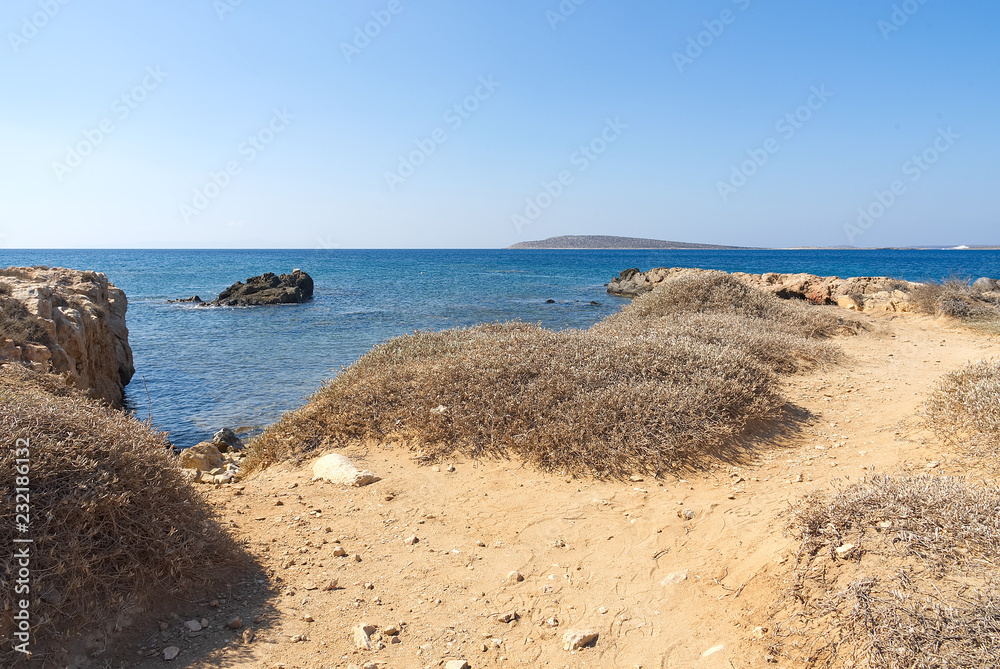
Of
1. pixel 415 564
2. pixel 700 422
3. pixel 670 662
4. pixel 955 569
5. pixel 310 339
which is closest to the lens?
pixel 955 569

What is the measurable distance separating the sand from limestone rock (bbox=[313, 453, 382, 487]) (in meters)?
0.12

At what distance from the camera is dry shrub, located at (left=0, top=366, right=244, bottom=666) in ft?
9.50

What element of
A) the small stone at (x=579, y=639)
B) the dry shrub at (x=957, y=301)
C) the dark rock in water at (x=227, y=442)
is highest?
the dry shrub at (x=957, y=301)

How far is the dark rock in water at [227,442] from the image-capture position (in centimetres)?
817

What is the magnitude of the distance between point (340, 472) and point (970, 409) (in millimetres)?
6057

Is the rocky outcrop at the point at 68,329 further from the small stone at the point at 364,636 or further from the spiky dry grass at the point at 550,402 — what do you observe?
the small stone at the point at 364,636

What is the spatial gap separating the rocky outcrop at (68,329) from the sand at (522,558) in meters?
4.11

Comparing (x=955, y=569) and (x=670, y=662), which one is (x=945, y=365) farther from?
(x=670, y=662)

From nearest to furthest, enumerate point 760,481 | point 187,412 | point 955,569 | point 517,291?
point 955,569 → point 760,481 → point 187,412 → point 517,291

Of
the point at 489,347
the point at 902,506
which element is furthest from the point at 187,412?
the point at 902,506

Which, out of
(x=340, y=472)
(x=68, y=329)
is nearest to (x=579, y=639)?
(x=340, y=472)

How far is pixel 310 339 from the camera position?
19.1 meters

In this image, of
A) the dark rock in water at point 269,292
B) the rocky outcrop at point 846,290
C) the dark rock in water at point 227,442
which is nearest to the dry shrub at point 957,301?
the rocky outcrop at point 846,290

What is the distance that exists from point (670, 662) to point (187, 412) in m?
10.1
